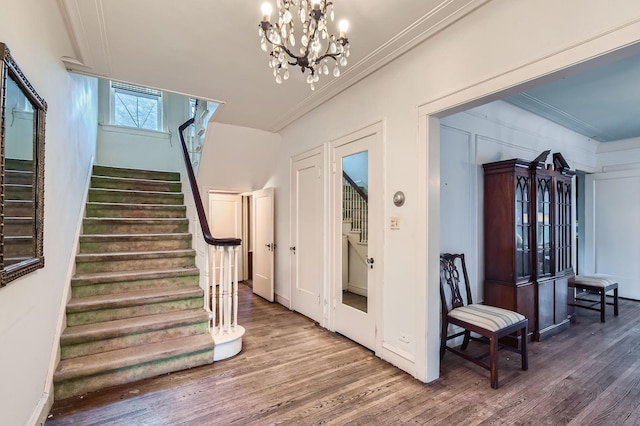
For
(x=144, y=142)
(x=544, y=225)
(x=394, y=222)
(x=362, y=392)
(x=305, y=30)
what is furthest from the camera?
(x=144, y=142)

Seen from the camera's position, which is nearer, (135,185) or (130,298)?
(130,298)

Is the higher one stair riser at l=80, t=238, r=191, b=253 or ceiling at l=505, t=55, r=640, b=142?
ceiling at l=505, t=55, r=640, b=142

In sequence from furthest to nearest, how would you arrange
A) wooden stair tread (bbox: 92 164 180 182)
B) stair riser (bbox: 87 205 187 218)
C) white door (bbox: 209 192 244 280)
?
white door (bbox: 209 192 244 280)
wooden stair tread (bbox: 92 164 180 182)
stair riser (bbox: 87 205 187 218)

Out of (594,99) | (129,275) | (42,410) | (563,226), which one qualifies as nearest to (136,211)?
(129,275)

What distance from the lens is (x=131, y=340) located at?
281cm

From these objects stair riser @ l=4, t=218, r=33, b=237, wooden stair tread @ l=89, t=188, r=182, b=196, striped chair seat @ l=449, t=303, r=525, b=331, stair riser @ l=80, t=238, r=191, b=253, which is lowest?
striped chair seat @ l=449, t=303, r=525, b=331

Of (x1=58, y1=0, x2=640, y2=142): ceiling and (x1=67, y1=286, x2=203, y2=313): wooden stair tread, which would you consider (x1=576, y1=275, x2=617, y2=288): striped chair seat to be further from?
(x1=67, y1=286, x2=203, y2=313): wooden stair tread

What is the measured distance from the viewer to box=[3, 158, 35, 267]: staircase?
1.45m

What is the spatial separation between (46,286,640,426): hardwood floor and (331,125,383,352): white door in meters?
0.32

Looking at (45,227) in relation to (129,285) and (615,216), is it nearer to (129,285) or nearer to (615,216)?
(129,285)

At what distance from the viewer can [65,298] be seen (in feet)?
9.08

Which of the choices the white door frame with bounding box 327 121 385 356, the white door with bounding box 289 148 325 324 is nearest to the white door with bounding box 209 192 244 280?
the white door with bounding box 289 148 325 324

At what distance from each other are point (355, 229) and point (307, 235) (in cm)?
96

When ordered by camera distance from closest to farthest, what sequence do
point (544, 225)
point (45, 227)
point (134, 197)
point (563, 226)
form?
point (45, 227) → point (544, 225) → point (563, 226) → point (134, 197)
